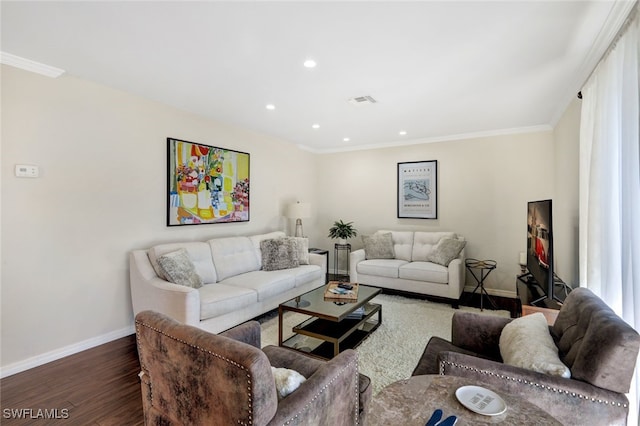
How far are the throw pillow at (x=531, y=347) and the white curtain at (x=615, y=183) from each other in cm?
55

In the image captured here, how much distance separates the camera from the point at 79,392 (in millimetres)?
2201

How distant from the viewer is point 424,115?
12.8 ft

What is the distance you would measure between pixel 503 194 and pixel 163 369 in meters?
4.96

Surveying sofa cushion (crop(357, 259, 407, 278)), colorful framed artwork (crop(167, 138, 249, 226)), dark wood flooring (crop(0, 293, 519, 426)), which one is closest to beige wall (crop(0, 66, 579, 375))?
colorful framed artwork (crop(167, 138, 249, 226))

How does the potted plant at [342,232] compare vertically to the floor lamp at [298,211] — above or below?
below

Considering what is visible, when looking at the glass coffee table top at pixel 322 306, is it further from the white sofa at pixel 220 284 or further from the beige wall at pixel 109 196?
the beige wall at pixel 109 196

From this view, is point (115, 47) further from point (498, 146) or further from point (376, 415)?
point (498, 146)

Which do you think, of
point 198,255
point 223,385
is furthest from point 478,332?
point 198,255

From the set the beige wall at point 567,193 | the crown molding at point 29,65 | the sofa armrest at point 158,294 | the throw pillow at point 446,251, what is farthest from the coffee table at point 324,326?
the crown molding at point 29,65

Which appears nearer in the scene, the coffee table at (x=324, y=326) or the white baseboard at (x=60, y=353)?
the white baseboard at (x=60, y=353)

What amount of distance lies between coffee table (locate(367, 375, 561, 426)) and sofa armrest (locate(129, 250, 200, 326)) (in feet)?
6.62

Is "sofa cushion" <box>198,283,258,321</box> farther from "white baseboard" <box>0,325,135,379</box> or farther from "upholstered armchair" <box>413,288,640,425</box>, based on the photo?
"upholstered armchair" <box>413,288,640,425</box>

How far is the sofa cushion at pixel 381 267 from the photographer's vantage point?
4.52 meters

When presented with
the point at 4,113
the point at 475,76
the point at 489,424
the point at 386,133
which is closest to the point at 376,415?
the point at 489,424
